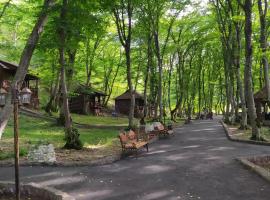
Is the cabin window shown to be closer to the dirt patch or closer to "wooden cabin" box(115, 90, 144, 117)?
"wooden cabin" box(115, 90, 144, 117)

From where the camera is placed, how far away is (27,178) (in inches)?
361

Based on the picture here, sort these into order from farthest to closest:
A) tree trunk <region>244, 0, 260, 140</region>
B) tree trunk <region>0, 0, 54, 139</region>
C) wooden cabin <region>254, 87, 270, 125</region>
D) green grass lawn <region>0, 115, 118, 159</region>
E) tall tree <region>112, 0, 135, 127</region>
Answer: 1. wooden cabin <region>254, 87, 270, 125</region>
2. tall tree <region>112, 0, 135, 127</region>
3. tree trunk <region>244, 0, 260, 140</region>
4. green grass lawn <region>0, 115, 118, 159</region>
5. tree trunk <region>0, 0, 54, 139</region>

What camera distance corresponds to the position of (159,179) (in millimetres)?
9141

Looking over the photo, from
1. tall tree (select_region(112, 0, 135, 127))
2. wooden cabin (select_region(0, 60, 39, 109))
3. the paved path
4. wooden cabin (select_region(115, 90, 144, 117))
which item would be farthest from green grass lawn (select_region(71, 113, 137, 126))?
the paved path

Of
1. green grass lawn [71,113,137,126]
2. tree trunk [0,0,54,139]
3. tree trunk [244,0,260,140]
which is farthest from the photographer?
green grass lawn [71,113,137,126]

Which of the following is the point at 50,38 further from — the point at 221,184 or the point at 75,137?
the point at 221,184

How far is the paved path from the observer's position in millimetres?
7715

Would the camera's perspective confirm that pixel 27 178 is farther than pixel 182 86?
No

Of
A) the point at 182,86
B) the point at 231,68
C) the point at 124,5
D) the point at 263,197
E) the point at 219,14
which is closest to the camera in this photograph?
the point at 263,197

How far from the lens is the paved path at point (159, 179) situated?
771 cm

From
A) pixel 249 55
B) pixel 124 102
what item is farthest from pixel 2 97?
pixel 124 102

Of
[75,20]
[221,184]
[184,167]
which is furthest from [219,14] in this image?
[221,184]

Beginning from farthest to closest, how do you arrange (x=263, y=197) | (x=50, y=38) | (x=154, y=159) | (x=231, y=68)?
(x=231, y=68)
(x=50, y=38)
(x=154, y=159)
(x=263, y=197)

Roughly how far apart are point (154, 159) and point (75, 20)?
5517mm
